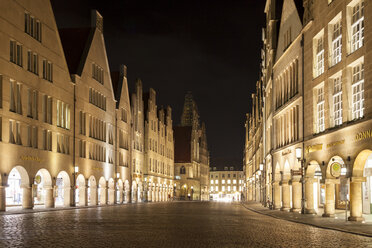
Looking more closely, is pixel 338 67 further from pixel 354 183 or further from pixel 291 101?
pixel 291 101

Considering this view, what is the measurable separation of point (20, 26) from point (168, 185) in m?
A: 79.7

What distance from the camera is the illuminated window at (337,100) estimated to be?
31625 mm

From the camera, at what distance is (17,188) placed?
51.2 meters

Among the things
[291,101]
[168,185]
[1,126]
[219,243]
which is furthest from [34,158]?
[168,185]

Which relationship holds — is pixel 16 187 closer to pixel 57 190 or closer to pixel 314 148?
pixel 57 190

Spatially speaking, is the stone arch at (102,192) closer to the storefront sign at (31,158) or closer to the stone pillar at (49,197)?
the stone pillar at (49,197)

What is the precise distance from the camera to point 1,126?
1635 inches

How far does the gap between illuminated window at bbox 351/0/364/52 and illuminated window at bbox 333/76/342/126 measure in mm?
3099

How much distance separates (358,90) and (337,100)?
3613 millimetres

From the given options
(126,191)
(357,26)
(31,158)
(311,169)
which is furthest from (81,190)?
(357,26)

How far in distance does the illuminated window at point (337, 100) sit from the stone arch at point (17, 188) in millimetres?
24798

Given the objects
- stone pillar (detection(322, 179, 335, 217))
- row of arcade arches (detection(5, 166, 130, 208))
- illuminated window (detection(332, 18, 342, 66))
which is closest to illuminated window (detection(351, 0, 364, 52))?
illuminated window (detection(332, 18, 342, 66))

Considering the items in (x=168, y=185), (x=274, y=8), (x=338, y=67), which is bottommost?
(x=168, y=185)

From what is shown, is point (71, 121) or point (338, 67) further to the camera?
point (71, 121)
